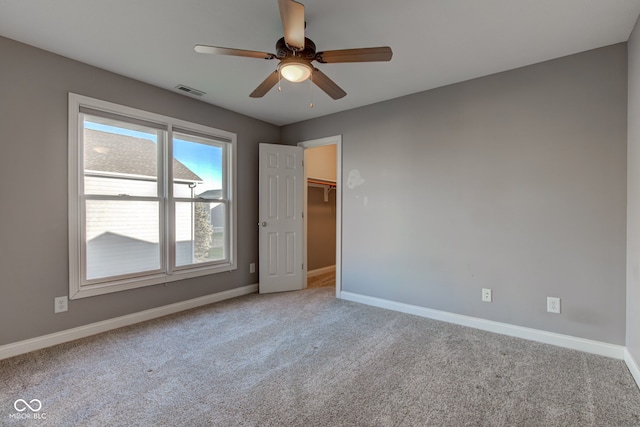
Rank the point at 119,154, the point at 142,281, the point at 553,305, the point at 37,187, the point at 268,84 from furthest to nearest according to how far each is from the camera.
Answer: the point at 142,281 → the point at 119,154 → the point at 553,305 → the point at 37,187 → the point at 268,84

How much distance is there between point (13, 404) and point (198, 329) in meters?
1.26

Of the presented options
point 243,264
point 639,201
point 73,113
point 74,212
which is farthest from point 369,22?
point 243,264

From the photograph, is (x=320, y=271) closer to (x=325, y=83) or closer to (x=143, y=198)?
(x=143, y=198)

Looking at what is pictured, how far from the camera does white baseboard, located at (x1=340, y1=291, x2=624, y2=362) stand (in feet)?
7.46

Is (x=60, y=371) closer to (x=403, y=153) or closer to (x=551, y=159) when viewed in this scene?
(x=403, y=153)

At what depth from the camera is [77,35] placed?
7.24 feet

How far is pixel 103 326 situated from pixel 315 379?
2126 millimetres

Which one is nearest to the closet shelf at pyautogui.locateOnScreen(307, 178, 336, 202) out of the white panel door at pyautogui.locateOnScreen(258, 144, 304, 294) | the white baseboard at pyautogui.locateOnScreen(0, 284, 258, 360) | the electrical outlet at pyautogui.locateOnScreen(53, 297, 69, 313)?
the white panel door at pyautogui.locateOnScreen(258, 144, 304, 294)

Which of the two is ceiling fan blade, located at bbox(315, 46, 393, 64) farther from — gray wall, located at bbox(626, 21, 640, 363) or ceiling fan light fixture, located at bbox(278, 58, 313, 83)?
gray wall, located at bbox(626, 21, 640, 363)

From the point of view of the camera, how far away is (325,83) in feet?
7.17

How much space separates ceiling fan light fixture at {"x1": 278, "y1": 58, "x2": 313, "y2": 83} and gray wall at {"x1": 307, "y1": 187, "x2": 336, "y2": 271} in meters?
3.11

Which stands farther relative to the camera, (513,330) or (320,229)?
(320,229)

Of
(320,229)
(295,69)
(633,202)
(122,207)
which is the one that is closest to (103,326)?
(122,207)

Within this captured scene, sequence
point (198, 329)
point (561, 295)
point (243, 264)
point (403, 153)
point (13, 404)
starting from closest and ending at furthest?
point (13, 404)
point (561, 295)
point (198, 329)
point (403, 153)
point (243, 264)
